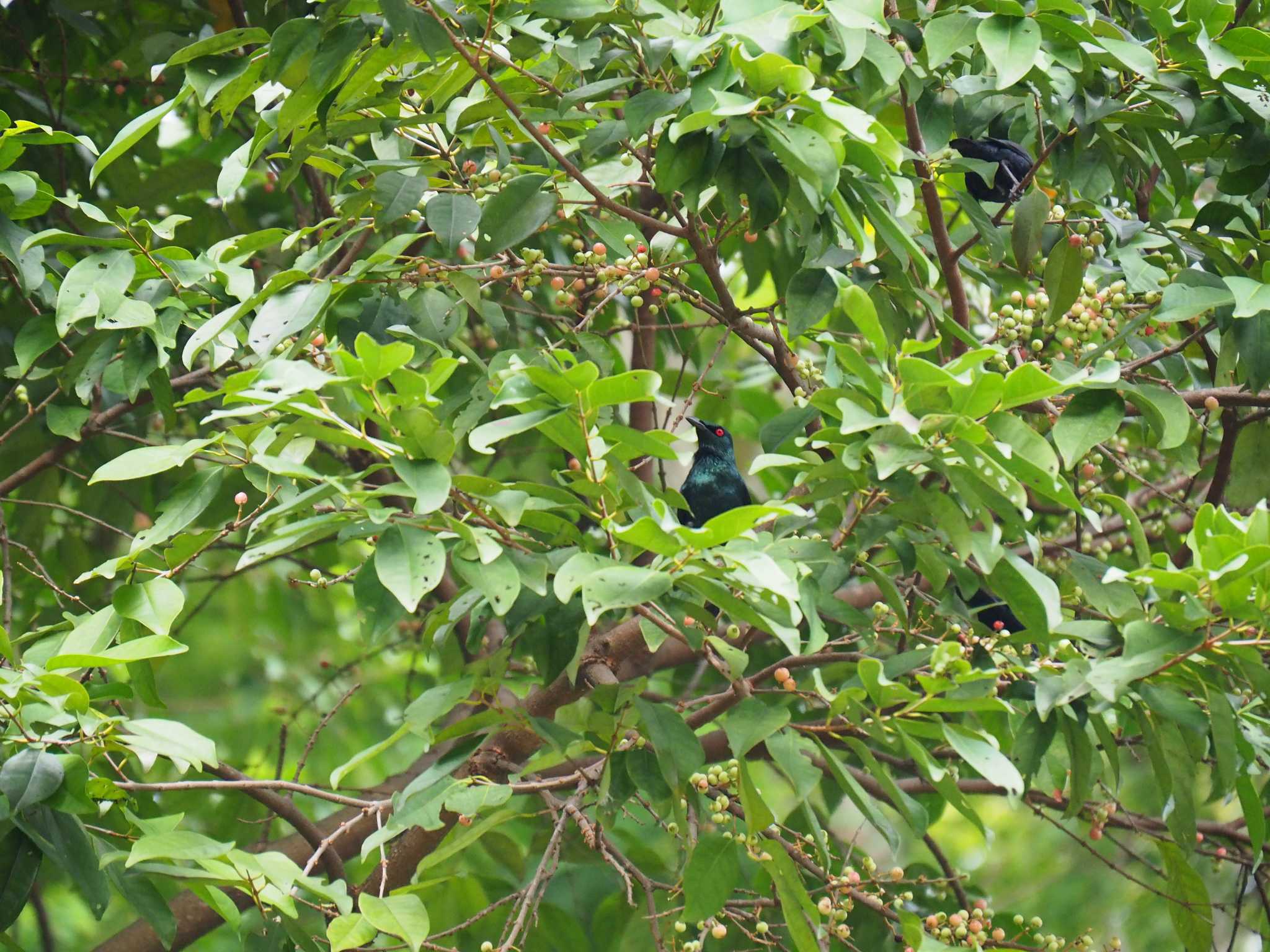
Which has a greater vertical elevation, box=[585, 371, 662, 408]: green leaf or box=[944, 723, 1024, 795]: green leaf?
box=[585, 371, 662, 408]: green leaf

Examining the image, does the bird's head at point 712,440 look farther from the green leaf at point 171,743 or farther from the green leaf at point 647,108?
the green leaf at point 171,743

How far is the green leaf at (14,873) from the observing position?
1907mm

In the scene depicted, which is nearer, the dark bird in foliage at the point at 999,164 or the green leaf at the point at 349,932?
the green leaf at the point at 349,932

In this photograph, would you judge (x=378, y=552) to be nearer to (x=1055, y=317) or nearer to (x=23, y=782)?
(x=23, y=782)

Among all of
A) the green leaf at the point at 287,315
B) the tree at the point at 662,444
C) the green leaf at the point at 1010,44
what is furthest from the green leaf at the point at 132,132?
the green leaf at the point at 1010,44

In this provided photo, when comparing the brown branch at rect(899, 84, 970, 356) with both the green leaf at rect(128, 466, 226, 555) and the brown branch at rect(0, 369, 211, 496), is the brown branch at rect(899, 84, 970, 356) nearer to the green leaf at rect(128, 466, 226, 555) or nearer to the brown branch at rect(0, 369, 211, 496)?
the green leaf at rect(128, 466, 226, 555)

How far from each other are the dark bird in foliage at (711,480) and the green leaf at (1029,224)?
744mm

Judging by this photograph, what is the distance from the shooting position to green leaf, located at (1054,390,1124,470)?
1916 mm

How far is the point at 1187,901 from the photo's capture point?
7.54 ft

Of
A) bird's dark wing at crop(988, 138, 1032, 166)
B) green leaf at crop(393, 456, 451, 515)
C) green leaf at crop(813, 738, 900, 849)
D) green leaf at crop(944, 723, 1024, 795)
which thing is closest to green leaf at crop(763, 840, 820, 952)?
green leaf at crop(813, 738, 900, 849)

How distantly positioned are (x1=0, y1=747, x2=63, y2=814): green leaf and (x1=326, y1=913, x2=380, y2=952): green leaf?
41cm

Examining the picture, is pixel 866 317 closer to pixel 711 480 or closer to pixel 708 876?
A: pixel 708 876

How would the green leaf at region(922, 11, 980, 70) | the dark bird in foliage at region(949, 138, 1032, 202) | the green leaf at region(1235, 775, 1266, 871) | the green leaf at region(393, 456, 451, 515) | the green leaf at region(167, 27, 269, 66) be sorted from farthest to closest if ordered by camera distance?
the dark bird in foliage at region(949, 138, 1032, 202)
the green leaf at region(167, 27, 269, 66)
the green leaf at region(922, 11, 980, 70)
the green leaf at region(1235, 775, 1266, 871)
the green leaf at region(393, 456, 451, 515)

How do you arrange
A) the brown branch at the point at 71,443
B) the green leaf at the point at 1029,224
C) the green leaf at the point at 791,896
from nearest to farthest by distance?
1. the green leaf at the point at 791,896
2. the green leaf at the point at 1029,224
3. the brown branch at the point at 71,443
